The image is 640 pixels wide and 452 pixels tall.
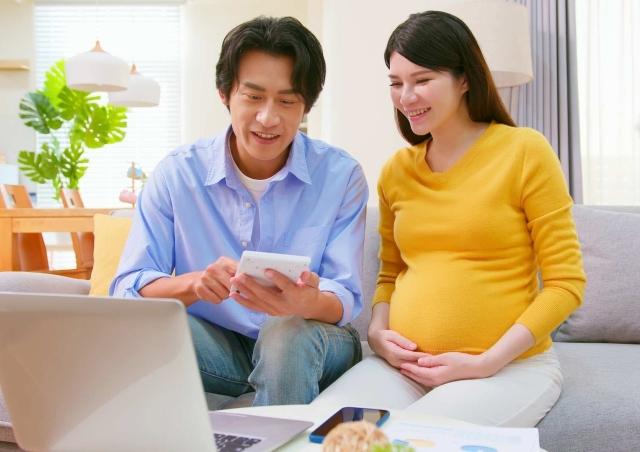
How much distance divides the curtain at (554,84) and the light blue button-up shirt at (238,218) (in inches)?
92.1

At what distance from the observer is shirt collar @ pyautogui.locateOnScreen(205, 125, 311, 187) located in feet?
5.39

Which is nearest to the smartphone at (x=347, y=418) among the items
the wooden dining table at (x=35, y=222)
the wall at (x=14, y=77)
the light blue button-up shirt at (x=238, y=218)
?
the light blue button-up shirt at (x=238, y=218)

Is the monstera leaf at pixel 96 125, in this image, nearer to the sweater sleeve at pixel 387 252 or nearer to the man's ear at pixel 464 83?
the sweater sleeve at pixel 387 252

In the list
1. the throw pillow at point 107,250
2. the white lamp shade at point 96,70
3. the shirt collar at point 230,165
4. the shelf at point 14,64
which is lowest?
the throw pillow at point 107,250

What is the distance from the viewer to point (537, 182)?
1.44 meters

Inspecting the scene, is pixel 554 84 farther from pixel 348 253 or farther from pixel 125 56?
pixel 125 56

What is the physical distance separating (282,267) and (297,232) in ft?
1.43

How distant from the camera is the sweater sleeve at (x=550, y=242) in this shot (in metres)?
1.41

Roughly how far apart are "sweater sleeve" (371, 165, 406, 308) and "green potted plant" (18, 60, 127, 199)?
528 cm

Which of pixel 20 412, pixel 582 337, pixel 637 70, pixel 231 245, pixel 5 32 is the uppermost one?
pixel 5 32

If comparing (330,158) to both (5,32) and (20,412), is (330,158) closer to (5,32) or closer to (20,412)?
(20,412)

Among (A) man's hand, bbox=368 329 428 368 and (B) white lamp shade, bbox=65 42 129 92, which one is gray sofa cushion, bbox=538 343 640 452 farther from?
(B) white lamp shade, bbox=65 42 129 92

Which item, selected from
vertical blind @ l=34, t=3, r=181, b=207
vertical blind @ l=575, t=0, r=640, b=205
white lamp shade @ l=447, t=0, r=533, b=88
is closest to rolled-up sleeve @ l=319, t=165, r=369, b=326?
white lamp shade @ l=447, t=0, r=533, b=88

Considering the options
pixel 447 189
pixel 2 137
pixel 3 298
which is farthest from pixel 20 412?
pixel 2 137
